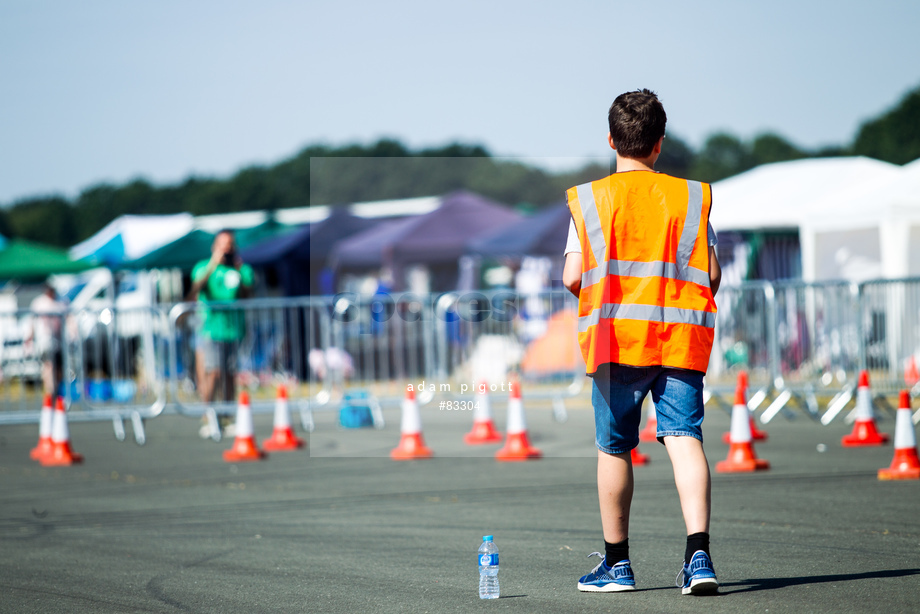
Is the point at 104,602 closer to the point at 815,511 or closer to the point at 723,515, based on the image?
the point at 723,515

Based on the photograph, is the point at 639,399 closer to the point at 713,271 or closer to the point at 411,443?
the point at 713,271

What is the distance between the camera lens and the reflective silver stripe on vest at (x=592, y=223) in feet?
13.9

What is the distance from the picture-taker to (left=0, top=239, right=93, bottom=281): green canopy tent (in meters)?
22.7

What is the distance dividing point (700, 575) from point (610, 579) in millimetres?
427

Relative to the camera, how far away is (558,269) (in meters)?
24.5

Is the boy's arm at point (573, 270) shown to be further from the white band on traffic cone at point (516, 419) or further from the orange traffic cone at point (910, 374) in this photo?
the orange traffic cone at point (910, 374)

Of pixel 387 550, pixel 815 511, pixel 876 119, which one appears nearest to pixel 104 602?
pixel 387 550

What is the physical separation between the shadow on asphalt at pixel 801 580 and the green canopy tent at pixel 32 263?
67.6ft

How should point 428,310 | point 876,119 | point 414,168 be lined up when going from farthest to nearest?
point 876,119
point 414,168
point 428,310

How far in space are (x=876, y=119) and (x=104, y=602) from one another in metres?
74.3

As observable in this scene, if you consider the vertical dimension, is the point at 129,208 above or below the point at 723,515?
above

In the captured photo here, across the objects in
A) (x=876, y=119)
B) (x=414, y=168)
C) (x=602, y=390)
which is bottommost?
(x=602, y=390)

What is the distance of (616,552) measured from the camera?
14.6 feet

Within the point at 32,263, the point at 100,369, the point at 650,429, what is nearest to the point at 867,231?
the point at 650,429
